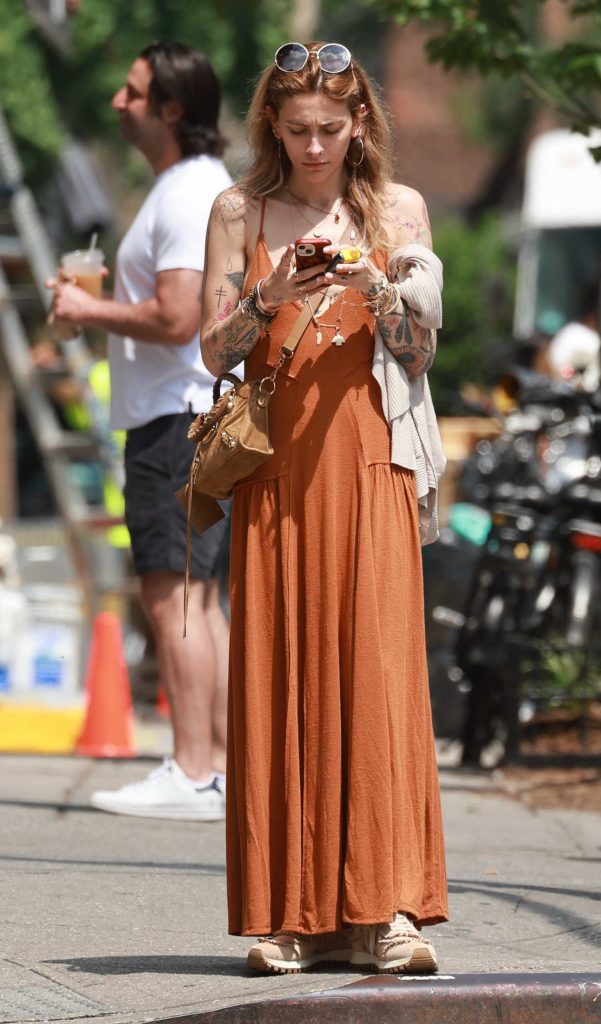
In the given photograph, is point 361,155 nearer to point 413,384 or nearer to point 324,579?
point 413,384

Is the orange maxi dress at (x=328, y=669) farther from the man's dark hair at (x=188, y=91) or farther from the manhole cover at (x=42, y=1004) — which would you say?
the man's dark hair at (x=188, y=91)

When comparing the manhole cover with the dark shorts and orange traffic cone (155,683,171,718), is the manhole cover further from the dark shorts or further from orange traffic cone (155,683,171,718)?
orange traffic cone (155,683,171,718)

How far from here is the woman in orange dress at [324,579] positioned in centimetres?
371

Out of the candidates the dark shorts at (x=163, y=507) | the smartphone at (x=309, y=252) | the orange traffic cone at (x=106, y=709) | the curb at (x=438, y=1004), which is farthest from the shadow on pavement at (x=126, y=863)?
the orange traffic cone at (x=106, y=709)

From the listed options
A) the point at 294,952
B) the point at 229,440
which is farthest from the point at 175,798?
the point at 229,440

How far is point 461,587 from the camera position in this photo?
8.91m

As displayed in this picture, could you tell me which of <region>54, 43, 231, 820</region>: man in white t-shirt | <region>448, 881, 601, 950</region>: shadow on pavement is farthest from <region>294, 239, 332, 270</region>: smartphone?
<region>54, 43, 231, 820</region>: man in white t-shirt

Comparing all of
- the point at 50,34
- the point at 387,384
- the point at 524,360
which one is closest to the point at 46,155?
the point at 524,360

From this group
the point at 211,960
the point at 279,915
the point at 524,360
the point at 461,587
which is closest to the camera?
the point at 279,915

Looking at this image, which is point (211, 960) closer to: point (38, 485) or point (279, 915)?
point (279, 915)

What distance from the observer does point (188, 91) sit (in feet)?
19.6

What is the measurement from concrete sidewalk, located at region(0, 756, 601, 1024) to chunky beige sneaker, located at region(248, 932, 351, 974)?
0.04 meters

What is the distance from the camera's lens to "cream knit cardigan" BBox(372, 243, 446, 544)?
149 inches

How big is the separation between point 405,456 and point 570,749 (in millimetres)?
4711
